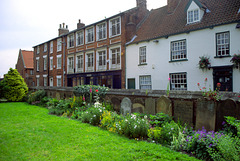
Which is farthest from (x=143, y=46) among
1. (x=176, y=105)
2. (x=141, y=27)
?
(x=176, y=105)

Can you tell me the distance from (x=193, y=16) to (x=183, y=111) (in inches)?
478

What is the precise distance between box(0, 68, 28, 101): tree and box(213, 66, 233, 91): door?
2068 cm

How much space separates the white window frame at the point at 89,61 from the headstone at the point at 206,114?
20764 mm

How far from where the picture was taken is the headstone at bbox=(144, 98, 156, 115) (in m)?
7.95

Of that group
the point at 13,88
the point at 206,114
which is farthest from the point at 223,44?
the point at 13,88

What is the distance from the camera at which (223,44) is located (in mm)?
13836

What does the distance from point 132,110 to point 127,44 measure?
12.9 meters

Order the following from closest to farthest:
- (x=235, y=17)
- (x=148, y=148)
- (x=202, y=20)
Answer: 1. (x=148, y=148)
2. (x=235, y=17)
3. (x=202, y=20)

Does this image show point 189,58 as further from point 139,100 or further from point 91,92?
point 91,92

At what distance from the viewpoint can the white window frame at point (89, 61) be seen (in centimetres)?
2604

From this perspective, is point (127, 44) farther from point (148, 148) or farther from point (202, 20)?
point (148, 148)

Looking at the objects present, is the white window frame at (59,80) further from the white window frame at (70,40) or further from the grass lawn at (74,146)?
the grass lawn at (74,146)

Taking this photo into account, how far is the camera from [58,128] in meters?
7.61

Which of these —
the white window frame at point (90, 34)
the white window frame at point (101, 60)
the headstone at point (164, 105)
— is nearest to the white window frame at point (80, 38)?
the white window frame at point (90, 34)
